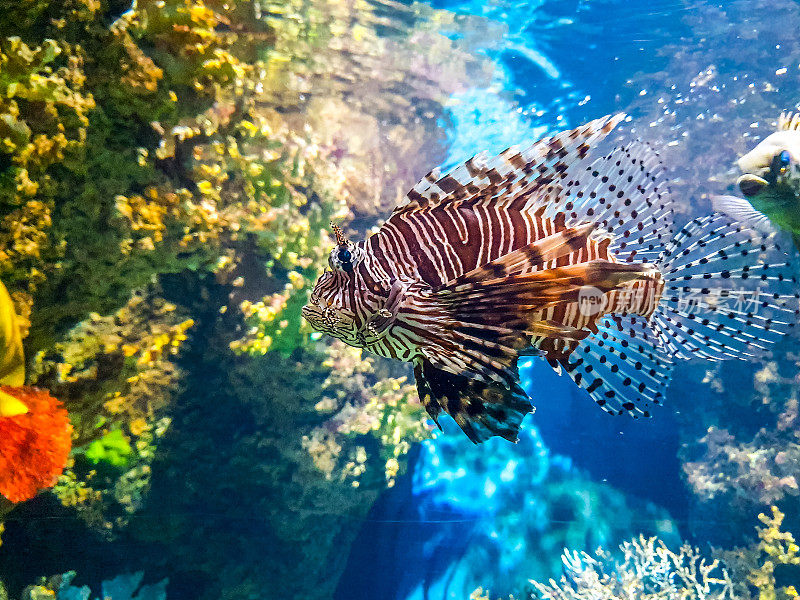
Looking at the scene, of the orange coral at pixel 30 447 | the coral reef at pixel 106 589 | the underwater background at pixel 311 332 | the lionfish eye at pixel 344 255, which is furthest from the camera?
the coral reef at pixel 106 589

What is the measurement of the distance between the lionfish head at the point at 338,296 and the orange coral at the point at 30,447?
72.9 inches

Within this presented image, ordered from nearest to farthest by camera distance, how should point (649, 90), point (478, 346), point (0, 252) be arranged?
point (478, 346) → point (0, 252) → point (649, 90)

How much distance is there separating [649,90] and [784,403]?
6576mm

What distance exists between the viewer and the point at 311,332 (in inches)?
170

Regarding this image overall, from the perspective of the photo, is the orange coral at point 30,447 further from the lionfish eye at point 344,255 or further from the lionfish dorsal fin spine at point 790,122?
the lionfish dorsal fin spine at point 790,122

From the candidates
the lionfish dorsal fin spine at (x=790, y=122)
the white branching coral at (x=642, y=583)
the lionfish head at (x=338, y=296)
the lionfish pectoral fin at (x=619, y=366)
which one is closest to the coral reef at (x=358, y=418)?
the white branching coral at (x=642, y=583)

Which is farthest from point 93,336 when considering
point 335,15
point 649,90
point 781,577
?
point 649,90

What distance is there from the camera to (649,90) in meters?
9.38

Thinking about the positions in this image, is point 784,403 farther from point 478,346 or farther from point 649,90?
point 478,346

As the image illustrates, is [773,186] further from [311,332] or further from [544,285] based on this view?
[311,332]

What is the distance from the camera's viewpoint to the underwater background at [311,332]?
2809 mm

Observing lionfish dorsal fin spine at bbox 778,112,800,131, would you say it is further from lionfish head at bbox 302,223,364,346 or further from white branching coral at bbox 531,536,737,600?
white branching coral at bbox 531,536,737,600

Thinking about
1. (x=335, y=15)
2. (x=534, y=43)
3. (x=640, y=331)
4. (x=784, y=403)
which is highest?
(x=534, y=43)

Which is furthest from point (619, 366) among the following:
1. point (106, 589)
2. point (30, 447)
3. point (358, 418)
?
point (106, 589)
